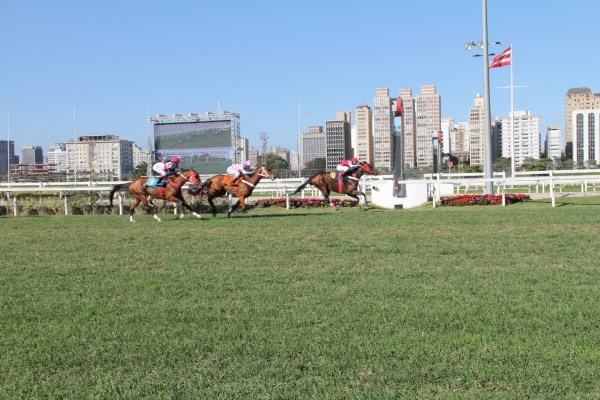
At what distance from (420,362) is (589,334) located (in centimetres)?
139

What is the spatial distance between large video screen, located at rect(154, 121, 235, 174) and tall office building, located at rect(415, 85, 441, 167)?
36.3 meters

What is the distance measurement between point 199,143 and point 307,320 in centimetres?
3736

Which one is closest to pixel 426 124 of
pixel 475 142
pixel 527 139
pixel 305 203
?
pixel 475 142

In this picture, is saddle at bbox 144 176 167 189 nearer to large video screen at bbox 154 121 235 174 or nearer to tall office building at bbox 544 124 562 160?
large video screen at bbox 154 121 235 174

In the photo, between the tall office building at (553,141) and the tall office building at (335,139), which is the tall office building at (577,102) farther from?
the tall office building at (335,139)

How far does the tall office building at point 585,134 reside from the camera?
385 feet

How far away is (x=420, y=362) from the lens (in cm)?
430

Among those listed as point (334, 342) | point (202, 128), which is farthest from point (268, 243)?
point (202, 128)

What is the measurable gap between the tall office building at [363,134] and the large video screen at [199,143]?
28.2 m

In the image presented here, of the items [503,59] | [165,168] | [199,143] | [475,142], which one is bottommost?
[165,168]

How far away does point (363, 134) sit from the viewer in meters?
77.3

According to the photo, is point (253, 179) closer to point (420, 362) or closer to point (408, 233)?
point (408, 233)

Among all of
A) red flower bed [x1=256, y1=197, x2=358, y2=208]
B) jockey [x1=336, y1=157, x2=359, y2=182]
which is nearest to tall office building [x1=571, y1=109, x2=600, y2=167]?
red flower bed [x1=256, y1=197, x2=358, y2=208]

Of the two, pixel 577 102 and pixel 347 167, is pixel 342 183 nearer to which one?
pixel 347 167
